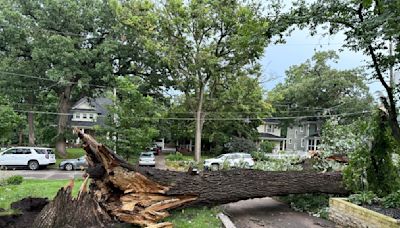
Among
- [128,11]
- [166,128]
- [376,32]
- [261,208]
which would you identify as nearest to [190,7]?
[128,11]

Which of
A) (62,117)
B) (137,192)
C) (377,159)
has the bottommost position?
(137,192)

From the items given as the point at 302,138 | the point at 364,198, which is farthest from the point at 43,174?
the point at 302,138

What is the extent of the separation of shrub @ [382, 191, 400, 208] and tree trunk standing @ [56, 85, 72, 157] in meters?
23.8

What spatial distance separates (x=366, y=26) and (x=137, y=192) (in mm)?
4927

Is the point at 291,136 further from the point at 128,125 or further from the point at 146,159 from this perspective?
the point at 128,125

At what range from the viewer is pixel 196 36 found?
24062 millimetres

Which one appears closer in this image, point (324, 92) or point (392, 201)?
point (392, 201)

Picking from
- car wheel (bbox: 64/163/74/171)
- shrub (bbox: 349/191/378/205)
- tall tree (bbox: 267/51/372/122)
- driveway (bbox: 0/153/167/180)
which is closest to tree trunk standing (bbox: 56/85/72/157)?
driveway (bbox: 0/153/167/180)

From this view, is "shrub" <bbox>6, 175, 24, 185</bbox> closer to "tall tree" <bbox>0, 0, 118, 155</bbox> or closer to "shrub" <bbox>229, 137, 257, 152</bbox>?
"tall tree" <bbox>0, 0, 118, 155</bbox>

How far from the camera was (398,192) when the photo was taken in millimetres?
7590

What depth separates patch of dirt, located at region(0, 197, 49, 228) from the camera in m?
5.43

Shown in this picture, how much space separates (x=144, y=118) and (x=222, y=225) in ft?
41.0

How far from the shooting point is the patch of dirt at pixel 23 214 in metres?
5.43

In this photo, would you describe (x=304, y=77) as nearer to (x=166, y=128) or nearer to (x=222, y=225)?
(x=166, y=128)
